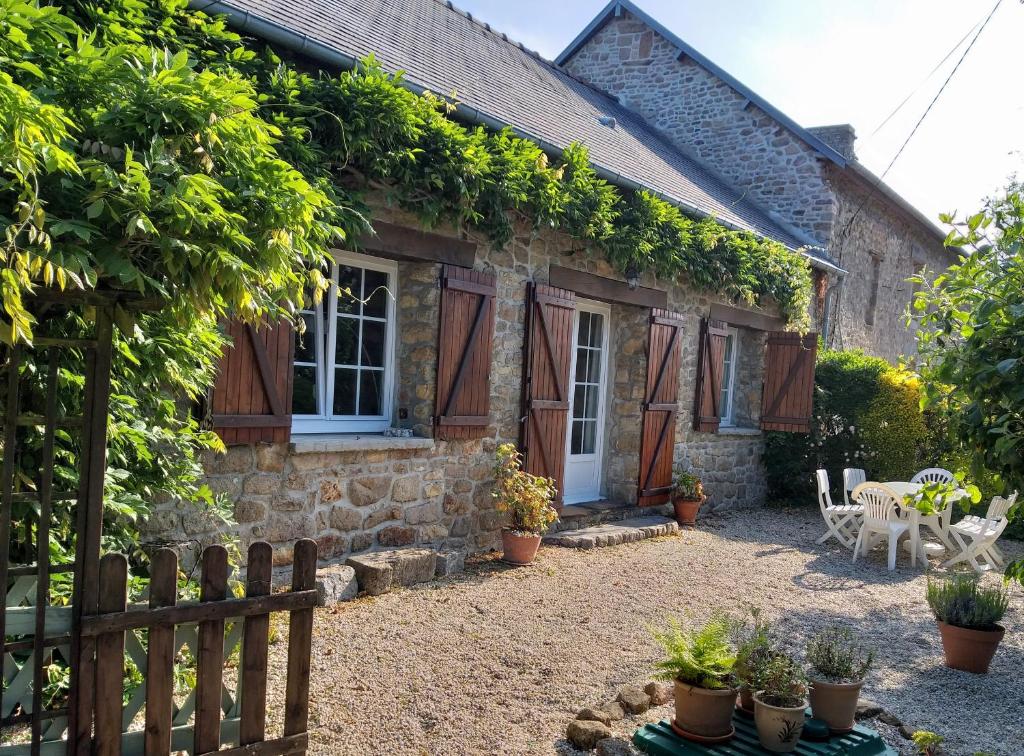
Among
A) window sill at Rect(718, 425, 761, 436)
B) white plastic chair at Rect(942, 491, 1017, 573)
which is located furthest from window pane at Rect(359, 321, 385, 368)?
white plastic chair at Rect(942, 491, 1017, 573)

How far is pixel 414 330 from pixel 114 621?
3.66 metres

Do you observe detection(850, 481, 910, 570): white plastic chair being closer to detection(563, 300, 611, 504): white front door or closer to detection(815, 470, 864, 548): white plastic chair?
detection(815, 470, 864, 548): white plastic chair

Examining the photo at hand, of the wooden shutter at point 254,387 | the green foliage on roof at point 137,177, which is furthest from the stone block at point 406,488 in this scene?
the green foliage on roof at point 137,177

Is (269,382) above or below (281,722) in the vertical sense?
above

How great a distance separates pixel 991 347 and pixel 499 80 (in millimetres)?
6328

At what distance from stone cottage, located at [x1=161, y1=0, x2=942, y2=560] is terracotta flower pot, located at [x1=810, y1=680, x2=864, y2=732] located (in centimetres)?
311

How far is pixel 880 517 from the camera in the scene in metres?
7.05

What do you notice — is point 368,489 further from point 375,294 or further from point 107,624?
point 107,624

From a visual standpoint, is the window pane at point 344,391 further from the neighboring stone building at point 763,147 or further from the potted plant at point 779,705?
the neighboring stone building at point 763,147

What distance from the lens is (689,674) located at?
299 centimetres

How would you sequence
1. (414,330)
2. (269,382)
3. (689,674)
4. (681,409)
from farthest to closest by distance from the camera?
(681,409) → (414,330) → (269,382) → (689,674)

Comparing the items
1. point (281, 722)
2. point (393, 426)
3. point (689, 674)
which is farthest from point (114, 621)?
point (393, 426)

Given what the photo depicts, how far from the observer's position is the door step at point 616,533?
6.70 m

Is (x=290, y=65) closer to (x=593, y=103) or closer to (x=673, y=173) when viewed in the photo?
(x=673, y=173)
